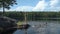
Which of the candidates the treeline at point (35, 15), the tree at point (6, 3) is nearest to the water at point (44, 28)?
the treeline at point (35, 15)

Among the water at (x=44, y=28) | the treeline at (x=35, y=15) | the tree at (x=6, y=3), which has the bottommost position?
the water at (x=44, y=28)

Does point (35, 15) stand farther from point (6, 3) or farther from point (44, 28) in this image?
point (6, 3)

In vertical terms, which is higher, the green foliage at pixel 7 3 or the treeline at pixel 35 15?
the green foliage at pixel 7 3

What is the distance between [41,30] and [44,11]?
0.56m

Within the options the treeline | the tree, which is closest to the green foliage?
the tree

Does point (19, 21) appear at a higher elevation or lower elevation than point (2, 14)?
lower

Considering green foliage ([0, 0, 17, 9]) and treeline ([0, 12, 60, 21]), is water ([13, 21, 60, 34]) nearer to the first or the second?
treeline ([0, 12, 60, 21])

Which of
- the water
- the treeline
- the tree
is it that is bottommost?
the water

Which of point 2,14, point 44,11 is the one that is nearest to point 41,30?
point 44,11

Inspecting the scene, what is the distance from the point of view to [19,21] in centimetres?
300

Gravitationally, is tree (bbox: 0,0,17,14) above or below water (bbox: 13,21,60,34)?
above

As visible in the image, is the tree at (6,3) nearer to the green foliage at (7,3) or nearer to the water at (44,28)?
the green foliage at (7,3)

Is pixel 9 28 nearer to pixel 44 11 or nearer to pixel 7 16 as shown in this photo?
pixel 7 16

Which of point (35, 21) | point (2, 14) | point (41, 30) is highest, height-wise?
point (2, 14)
